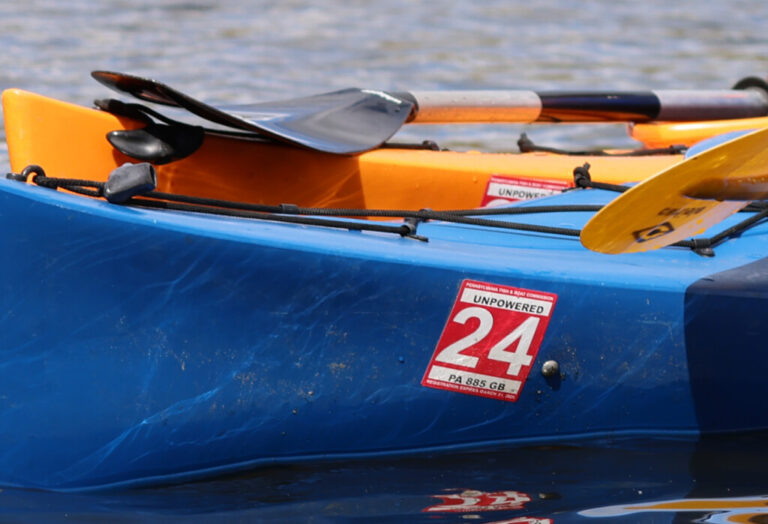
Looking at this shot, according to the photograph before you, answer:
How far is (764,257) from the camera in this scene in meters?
2.49

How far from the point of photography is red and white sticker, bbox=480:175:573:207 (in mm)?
3266

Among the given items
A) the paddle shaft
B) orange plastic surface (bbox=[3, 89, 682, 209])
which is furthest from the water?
the paddle shaft

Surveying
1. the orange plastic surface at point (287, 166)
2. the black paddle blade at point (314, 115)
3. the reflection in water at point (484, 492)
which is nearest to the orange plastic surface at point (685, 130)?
the orange plastic surface at point (287, 166)

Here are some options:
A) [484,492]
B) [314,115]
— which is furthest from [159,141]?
→ [484,492]

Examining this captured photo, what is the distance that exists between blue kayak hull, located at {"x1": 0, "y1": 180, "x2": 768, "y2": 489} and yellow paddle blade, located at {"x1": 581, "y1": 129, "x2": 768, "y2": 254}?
125mm

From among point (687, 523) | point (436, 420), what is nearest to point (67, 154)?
point (436, 420)

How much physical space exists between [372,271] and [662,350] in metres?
0.64

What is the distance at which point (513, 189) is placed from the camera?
3.28m

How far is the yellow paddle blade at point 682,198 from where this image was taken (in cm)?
218

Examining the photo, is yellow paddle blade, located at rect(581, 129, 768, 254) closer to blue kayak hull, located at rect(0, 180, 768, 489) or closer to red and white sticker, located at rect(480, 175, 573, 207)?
blue kayak hull, located at rect(0, 180, 768, 489)

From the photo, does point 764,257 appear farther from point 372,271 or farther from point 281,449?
point 281,449

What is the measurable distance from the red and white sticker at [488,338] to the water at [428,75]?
184 mm

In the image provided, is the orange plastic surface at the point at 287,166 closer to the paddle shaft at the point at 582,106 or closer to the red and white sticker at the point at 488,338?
the paddle shaft at the point at 582,106

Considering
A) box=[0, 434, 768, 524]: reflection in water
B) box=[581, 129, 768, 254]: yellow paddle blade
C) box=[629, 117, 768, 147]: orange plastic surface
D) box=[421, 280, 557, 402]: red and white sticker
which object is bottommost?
box=[0, 434, 768, 524]: reflection in water
